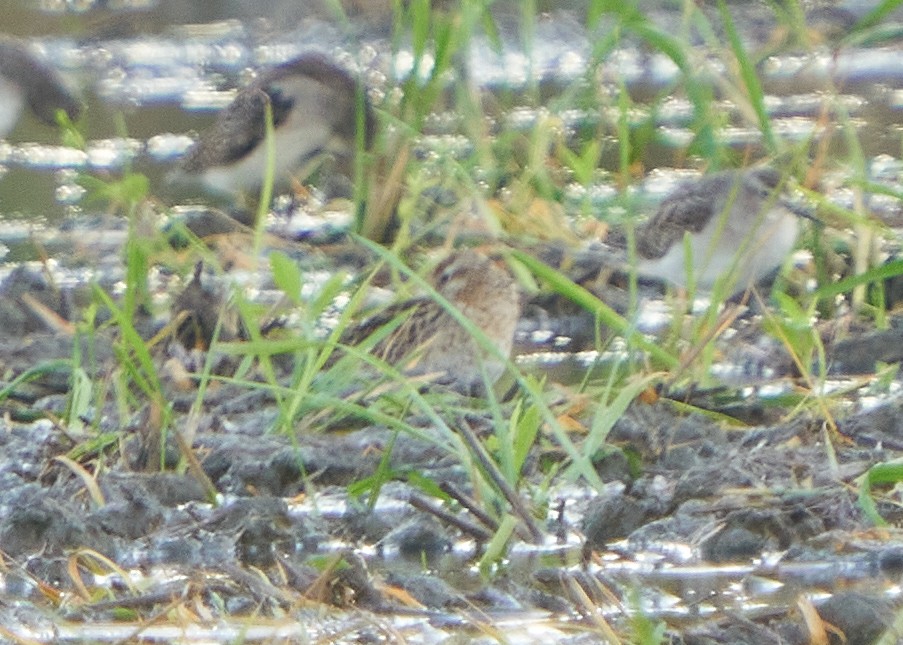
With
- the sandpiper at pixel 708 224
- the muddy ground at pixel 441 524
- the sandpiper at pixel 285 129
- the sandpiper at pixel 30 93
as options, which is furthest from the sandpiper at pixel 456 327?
the sandpiper at pixel 30 93

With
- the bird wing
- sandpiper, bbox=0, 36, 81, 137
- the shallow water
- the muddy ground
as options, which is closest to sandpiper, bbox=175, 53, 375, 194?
the shallow water

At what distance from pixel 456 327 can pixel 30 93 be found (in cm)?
532

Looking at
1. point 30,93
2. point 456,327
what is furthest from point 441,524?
point 30,93

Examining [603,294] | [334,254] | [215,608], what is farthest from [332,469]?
[334,254]

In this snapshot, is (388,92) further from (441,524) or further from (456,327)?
(441,524)

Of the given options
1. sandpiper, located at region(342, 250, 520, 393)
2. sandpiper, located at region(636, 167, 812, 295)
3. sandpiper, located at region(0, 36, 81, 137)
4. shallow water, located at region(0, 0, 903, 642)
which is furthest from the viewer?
sandpiper, located at region(0, 36, 81, 137)

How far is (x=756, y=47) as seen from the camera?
1124cm

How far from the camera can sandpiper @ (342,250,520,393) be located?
600cm

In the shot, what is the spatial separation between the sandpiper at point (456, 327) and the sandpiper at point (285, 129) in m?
2.50

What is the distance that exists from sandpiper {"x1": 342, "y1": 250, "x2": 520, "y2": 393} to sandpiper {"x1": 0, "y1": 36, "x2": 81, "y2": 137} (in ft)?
14.6

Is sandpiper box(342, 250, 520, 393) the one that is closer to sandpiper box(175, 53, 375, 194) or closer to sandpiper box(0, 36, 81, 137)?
sandpiper box(175, 53, 375, 194)

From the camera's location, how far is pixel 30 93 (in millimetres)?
10844

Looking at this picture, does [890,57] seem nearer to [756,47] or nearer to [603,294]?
[756,47]

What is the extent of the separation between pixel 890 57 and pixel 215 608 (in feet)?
27.4
